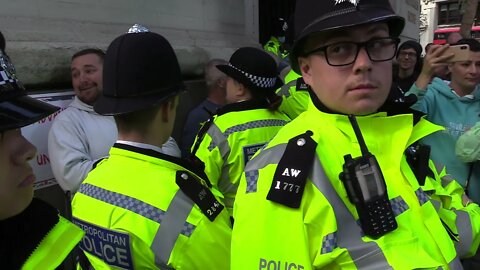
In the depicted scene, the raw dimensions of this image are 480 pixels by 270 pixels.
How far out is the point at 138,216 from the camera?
5.03 ft

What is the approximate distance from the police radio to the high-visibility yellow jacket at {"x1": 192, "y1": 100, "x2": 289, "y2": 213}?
64.3 inches

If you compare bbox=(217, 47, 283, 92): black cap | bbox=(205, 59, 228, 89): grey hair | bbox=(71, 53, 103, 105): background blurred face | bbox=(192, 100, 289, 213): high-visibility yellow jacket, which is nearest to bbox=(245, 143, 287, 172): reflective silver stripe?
bbox=(192, 100, 289, 213): high-visibility yellow jacket

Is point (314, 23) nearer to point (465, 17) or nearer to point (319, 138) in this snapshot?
point (319, 138)

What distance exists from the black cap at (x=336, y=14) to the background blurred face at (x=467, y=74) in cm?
220

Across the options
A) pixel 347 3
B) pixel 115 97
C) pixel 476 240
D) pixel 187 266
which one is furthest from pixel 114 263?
pixel 476 240

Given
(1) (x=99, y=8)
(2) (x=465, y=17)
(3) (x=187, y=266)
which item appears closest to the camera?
(3) (x=187, y=266)

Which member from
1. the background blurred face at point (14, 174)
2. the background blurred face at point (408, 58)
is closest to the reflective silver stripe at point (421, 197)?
the background blurred face at point (14, 174)

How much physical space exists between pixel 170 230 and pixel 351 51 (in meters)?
0.90

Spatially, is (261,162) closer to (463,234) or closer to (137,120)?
(137,120)

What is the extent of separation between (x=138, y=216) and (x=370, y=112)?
913mm

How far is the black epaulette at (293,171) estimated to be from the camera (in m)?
1.11

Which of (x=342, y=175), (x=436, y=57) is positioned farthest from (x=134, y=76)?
(x=436, y=57)

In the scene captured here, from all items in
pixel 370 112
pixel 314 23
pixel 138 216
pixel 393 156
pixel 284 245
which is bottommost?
pixel 138 216

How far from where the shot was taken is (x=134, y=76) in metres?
1.75
